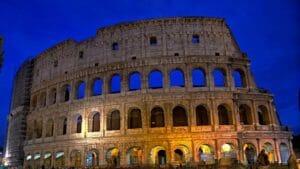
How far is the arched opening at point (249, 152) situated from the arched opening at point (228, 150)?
3.49ft

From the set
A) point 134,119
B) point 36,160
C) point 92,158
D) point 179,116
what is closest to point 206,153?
point 179,116

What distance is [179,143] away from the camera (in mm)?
25047

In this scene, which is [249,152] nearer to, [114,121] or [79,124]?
[114,121]

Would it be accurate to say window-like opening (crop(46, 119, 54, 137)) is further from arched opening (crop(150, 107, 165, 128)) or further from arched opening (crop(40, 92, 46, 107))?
arched opening (crop(150, 107, 165, 128))

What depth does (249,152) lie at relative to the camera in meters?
26.6

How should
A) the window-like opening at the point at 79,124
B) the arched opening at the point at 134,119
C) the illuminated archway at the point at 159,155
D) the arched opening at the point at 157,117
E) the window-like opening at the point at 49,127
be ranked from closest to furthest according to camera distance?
1. the illuminated archway at the point at 159,155
2. the arched opening at the point at 157,117
3. the arched opening at the point at 134,119
4. the window-like opening at the point at 79,124
5. the window-like opening at the point at 49,127

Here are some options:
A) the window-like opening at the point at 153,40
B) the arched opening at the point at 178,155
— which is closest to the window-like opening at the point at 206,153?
the arched opening at the point at 178,155

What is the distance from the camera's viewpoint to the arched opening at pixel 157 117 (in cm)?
2751

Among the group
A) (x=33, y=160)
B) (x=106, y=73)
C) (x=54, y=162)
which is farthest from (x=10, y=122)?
(x=106, y=73)

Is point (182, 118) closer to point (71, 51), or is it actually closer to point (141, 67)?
point (141, 67)

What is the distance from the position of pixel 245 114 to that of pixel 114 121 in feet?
43.4

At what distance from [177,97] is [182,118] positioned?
2381 millimetres

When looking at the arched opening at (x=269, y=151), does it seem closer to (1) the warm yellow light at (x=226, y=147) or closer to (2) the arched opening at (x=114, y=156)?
(1) the warm yellow light at (x=226, y=147)

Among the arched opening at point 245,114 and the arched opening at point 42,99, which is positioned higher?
the arched opening at point 42,99
